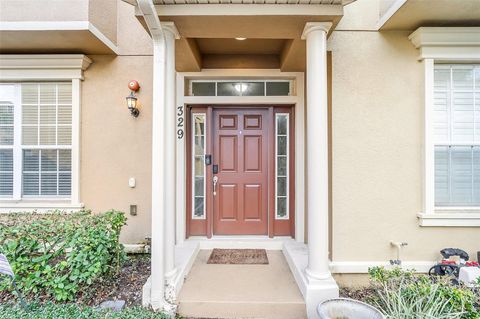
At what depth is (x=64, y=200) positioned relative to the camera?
156 inches

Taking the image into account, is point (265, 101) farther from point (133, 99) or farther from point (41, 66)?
point (41, 66)

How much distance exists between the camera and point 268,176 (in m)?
4.30

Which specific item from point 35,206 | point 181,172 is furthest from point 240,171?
point 35,206

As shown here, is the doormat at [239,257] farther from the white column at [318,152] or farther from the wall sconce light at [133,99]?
the wall sconce light at [133,99]

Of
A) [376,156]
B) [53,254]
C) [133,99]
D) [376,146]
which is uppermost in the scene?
[133,99]

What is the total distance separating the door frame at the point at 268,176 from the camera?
4.26 m

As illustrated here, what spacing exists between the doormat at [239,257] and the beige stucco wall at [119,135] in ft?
3.49

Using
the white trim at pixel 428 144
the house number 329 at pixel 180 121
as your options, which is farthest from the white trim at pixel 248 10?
the house number 329 at pixel 180 121

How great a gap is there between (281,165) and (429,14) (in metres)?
2.56

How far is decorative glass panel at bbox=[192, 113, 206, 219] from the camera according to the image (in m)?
4.33

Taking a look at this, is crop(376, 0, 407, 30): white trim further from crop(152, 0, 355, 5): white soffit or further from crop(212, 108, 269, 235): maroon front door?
crop(212, 108, 269, 235): maroon front door

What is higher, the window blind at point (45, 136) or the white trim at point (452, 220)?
the window blind at point (45, 136)

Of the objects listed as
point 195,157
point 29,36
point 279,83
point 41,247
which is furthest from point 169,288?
point 29,36

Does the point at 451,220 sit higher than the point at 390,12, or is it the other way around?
the point at 390,12
